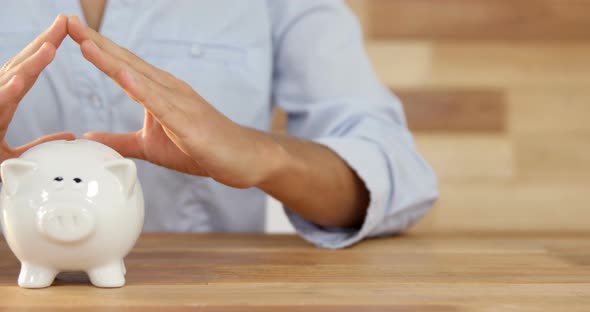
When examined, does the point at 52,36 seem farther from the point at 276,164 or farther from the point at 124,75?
the point at 276,164

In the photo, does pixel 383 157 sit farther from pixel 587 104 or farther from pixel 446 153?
pixel 587 104

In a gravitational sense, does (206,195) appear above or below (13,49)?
below

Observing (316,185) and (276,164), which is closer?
(276,164)

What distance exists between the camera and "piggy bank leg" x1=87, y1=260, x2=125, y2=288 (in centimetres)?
68

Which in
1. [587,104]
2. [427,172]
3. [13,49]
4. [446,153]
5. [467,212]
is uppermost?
[13,49]

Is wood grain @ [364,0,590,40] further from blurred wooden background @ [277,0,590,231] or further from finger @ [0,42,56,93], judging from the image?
finger @ [0,42,56,93]

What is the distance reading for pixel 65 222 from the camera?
65 centimetres

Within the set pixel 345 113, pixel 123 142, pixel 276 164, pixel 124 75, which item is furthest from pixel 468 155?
pixel 124 75

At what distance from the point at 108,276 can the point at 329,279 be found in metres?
0.20

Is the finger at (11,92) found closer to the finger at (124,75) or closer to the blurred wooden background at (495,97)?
the finger at (124,75)

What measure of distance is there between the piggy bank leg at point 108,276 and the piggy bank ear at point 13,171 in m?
0.10

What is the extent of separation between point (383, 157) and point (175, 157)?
34 centimetres

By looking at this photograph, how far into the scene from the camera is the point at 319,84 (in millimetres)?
1219

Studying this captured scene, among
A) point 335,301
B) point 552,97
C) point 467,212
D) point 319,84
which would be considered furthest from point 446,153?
point 335,301
